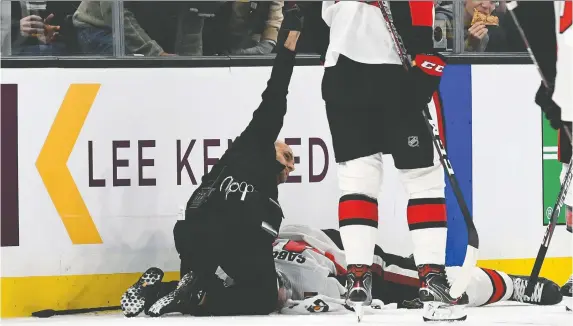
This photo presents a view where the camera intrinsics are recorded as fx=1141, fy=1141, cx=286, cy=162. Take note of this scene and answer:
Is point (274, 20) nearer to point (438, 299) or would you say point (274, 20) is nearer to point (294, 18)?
point (294, 18)

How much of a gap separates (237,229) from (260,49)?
2.47 ft

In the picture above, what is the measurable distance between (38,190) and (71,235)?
20cm

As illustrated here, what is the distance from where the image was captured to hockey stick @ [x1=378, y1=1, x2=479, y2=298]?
342 cm

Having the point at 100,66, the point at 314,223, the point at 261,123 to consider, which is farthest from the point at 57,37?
the point at 314,223

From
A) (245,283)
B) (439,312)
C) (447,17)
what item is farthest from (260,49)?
(439,312)

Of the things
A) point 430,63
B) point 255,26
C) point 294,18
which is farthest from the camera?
point 255,26

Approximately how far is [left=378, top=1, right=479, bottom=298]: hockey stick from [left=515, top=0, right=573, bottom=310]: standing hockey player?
346 millimetres

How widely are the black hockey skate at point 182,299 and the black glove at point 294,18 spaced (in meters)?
0.91

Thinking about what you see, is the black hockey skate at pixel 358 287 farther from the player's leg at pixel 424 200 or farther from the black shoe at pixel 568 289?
the black shoe at pixel 568 289

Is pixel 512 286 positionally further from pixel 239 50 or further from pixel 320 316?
pixel 239 50

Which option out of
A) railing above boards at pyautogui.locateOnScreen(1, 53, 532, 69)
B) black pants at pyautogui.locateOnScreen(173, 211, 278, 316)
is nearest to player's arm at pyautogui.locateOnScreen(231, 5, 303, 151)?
railing above boards at pyautogui.locateOnScreen(1, 53, 532, 69)

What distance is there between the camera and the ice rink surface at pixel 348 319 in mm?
3516

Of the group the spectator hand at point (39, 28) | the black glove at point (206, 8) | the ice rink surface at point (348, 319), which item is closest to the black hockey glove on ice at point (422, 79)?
the ice rink surface at point (348, 319)

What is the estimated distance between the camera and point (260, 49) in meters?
4.26
